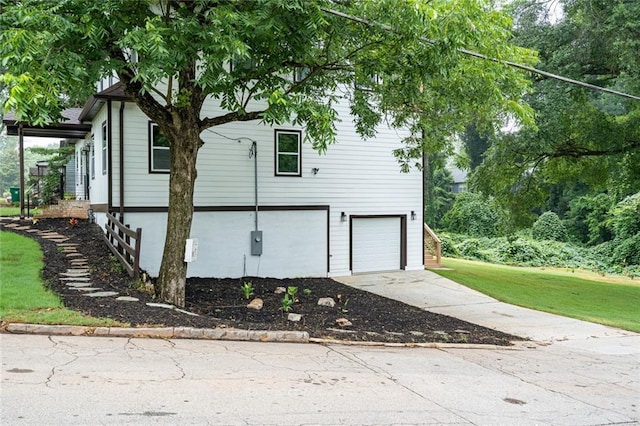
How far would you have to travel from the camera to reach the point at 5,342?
6.14 m

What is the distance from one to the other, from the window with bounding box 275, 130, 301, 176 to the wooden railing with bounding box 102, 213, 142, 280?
4.78 meters

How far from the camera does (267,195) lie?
49.2 feet

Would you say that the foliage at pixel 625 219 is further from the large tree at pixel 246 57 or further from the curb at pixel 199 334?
the curb at pixel 199 334

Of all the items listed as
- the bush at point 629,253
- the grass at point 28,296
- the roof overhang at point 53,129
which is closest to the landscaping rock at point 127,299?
the grass at point 28,296

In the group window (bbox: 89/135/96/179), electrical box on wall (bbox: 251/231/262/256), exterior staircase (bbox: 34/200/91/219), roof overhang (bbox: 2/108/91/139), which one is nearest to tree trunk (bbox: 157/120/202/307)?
electrical box on wall (bbox: 251/231/262/256)

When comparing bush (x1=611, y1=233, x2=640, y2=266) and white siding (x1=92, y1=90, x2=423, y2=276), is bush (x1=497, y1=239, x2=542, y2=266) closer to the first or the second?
bush (x1=611, y1=233, x2=640, y2=266)

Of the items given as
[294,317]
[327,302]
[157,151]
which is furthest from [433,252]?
[294,317]

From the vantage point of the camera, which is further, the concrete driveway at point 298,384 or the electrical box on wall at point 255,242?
the electrical box on wall at point 255,242

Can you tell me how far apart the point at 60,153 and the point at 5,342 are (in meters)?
18.3

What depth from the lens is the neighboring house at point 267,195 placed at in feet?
43.9

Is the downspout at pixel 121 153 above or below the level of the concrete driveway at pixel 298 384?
above

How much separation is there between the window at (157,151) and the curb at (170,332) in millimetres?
7248

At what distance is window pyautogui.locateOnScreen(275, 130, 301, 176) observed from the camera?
15148 mm

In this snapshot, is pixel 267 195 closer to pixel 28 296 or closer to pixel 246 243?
pixel 246 243
